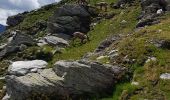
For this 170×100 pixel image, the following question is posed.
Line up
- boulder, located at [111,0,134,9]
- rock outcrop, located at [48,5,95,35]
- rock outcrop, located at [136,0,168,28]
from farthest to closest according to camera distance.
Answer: boulder, located at [111,0,134,9]
rock outcrop, located at [48,5,95,35]
rock outcrop, located at [136,0,168,28]

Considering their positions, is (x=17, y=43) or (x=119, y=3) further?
(x=119, y=3)

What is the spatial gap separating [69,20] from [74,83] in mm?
A: 29998

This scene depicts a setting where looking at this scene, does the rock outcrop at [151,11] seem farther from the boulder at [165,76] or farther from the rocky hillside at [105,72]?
the boulder at [165,76]

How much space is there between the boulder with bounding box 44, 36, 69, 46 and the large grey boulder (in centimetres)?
2343

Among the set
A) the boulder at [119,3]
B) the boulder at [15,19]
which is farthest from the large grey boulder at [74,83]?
the boulder at [15,19]

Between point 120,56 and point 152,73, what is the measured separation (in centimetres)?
402

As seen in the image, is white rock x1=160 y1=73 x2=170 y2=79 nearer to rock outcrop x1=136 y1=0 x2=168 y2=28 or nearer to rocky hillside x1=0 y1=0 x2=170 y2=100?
rocky hillside x1=0 y1=0 x2=170 y2=100

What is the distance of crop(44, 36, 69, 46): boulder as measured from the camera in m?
53.5

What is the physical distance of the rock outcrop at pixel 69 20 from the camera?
2280 inches

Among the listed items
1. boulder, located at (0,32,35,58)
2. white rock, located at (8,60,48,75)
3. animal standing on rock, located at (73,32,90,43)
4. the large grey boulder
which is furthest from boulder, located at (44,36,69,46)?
the large grey boulder

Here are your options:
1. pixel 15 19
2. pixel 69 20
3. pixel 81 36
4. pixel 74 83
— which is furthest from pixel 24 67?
pixel 15 19

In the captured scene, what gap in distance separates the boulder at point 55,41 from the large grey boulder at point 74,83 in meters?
23.4

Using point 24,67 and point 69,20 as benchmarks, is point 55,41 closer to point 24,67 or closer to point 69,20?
point 69,20

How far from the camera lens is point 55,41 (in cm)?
5412
